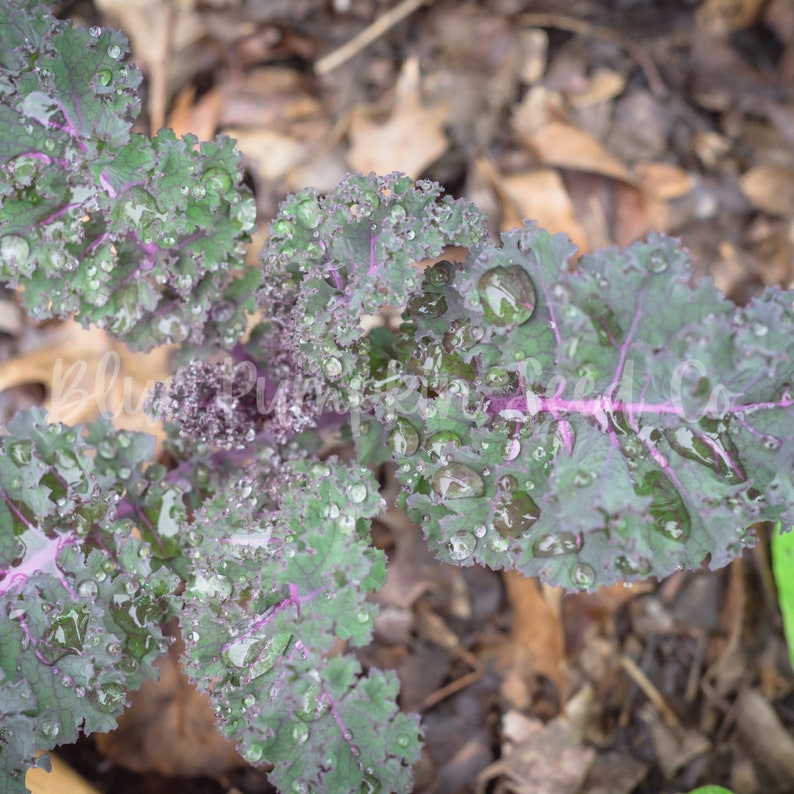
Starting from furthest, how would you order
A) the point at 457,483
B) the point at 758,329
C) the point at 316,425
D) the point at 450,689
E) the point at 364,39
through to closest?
the point at 364,39 < the point at 450,689 < the point at 316,425 < the point at 457,483 < the point at 758,329

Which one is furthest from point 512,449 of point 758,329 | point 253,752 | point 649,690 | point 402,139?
point 402,139

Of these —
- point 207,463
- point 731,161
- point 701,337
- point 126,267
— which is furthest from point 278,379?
point 731,161

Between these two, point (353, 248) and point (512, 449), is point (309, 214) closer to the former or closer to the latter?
point (353, 248)

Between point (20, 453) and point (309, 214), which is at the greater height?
point (309, 214)

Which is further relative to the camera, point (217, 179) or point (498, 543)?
point (217, 179)

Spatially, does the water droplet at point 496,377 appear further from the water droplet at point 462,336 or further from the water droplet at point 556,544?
the water droplet at point 556,544

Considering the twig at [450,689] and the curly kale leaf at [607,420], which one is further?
→ the twig at [450,689]

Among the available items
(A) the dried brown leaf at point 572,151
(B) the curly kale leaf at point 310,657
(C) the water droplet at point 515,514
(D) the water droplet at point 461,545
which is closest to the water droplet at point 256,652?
(B) the curly kale leaf at point 310,657

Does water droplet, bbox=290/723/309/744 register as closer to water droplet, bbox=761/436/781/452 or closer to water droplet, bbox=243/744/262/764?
water droplet, bbox=243/744/262/764
